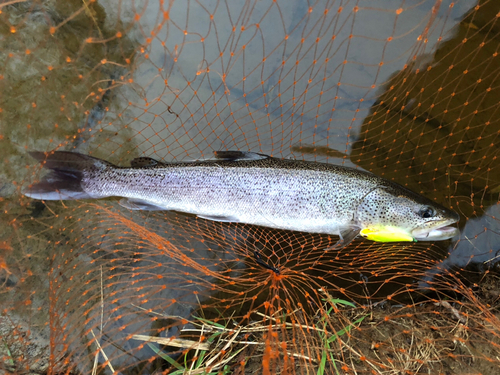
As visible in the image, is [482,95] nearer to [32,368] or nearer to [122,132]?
[122,132]

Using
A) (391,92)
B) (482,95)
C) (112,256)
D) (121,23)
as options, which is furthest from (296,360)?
(121,23)

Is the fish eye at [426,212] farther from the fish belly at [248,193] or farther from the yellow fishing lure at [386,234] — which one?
the fish belly at [248,193]

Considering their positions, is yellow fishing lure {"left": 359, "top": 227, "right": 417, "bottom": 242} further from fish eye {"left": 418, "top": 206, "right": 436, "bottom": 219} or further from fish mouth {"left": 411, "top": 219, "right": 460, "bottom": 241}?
fish eye {"left": 418, "top": 206, "right": 436, "bottom": 219}

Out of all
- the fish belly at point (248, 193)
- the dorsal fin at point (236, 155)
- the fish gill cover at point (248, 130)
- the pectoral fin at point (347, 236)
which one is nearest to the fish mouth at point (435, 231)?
the fish gill cover at point (248, 130)

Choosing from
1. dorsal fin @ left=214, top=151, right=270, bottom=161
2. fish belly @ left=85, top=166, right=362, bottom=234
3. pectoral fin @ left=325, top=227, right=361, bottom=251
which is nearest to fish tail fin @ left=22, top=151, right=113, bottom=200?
fish belly @ left=85, top=166, right=362, bottom=234

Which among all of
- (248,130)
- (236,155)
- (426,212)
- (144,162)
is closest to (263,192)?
(236,155)

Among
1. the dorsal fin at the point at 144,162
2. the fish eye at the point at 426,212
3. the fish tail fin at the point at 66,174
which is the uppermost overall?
the fish eye at the point at 426,212
